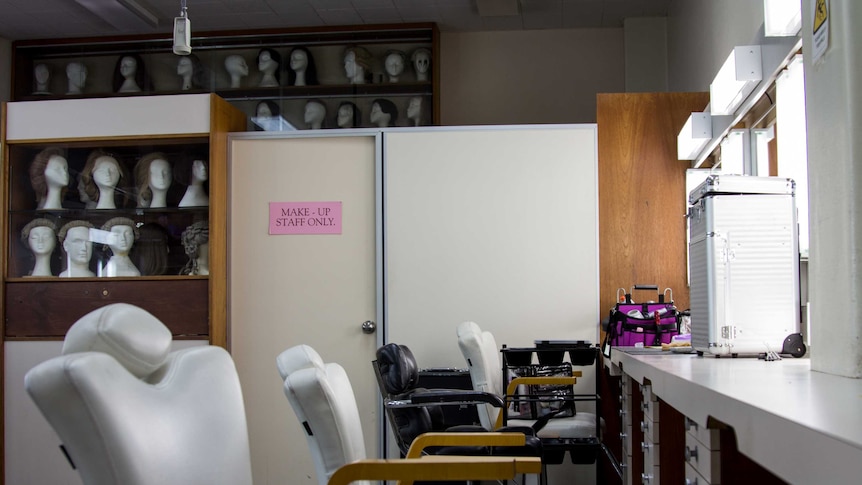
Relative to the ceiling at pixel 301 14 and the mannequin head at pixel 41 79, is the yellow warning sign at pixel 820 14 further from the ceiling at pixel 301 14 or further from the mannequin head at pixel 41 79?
the mannequin head at pixel 41 79

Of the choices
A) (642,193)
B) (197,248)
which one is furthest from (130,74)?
(642,193)

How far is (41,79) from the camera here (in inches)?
265

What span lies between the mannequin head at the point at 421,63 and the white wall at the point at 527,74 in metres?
0.33

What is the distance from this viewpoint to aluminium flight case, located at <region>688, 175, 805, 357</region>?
2.57 metres

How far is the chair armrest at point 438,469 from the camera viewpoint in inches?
71.9

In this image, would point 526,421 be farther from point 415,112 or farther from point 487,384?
point 415,112

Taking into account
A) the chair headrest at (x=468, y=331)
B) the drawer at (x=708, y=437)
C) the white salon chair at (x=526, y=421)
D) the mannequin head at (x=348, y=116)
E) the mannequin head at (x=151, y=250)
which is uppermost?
the mannequin head at (x=348, y=116)

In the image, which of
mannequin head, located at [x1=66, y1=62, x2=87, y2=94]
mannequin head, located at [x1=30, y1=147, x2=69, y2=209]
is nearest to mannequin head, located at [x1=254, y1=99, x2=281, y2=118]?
mannequin head, located at [x1=66, y1=62, x2=87, y2=94]

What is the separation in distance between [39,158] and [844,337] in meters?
4.12

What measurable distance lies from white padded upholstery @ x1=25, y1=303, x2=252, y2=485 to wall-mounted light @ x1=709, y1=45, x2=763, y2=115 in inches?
87.8

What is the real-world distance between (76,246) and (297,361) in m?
2.97

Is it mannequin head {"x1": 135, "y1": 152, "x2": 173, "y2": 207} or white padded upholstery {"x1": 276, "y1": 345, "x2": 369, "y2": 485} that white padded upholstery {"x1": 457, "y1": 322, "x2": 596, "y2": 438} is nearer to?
white padded upholstery {"x1": 276, "y1": 345, "x2": 369, "y2": 485}

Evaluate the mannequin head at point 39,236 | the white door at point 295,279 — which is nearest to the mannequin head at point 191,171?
the white door at point 295,279

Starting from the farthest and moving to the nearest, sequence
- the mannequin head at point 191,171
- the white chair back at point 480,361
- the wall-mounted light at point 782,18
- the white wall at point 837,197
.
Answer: the mannequin head at point 191,171 < the white chair back at point 480,361 < the wall-mounted light at point 782,18 < the white wall at point 837,197
